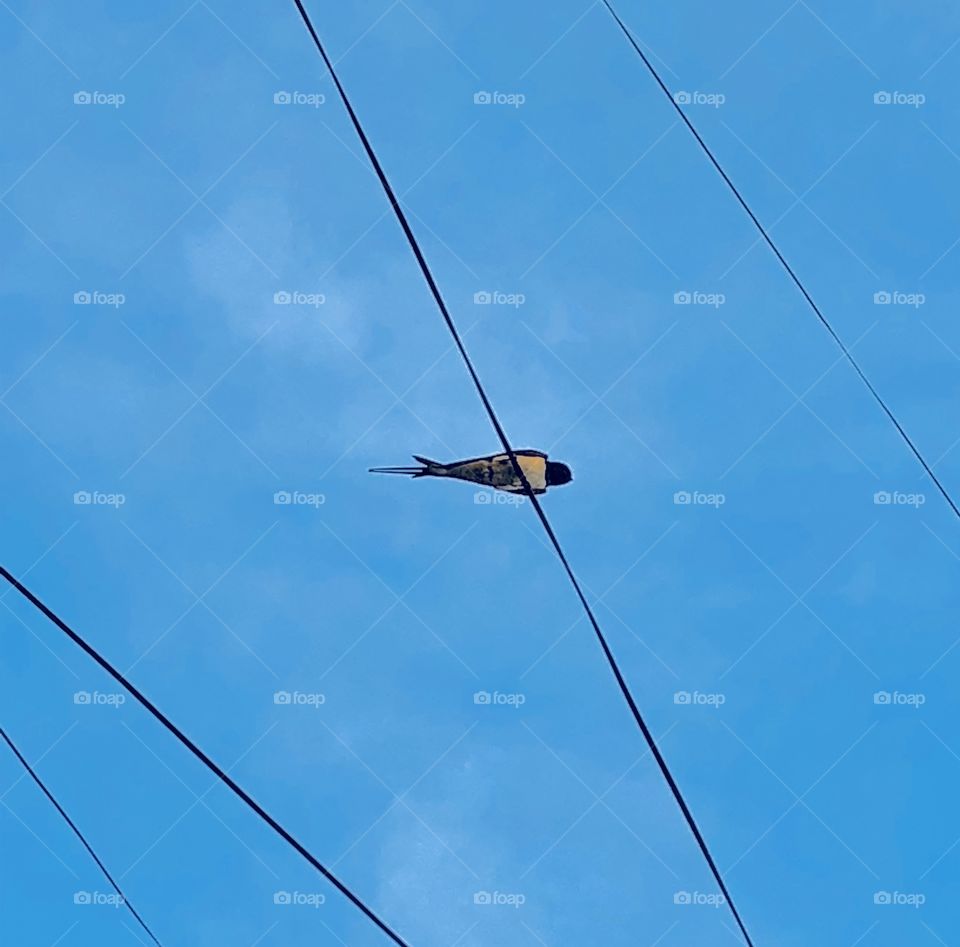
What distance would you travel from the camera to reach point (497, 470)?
2188 cm

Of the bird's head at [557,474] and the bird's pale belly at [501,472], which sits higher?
the bird's pale belly at [501,472]

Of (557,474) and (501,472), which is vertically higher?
(501,472)

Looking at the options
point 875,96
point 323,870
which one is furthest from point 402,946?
point 875,96

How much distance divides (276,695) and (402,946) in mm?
9797

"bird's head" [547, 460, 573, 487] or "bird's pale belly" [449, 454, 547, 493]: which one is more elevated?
"bird's pale belly" [449, 454, 547, 493]

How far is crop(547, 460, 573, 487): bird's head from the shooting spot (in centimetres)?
2214

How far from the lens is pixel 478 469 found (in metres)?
21.8

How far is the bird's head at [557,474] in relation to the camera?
2214 cm

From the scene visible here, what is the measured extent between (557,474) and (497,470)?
1.08 metres

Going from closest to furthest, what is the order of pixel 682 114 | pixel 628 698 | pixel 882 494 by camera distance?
1. pixel 628 698
2. pixel 682 114
3. pixel 882 494

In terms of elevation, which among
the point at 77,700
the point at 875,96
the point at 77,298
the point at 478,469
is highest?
the point at 77,298

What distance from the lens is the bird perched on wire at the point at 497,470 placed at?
2175 cm

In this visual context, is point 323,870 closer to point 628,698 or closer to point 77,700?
point 628,698

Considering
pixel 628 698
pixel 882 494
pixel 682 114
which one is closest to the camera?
pixel 628 698
